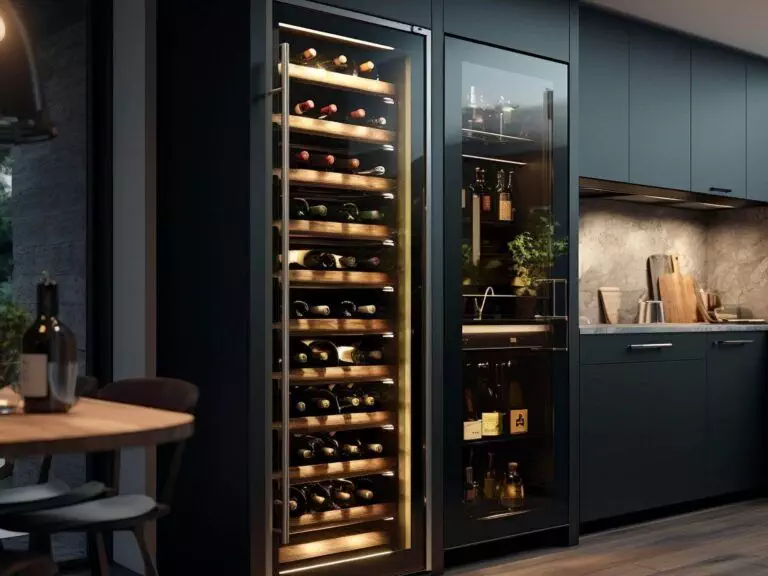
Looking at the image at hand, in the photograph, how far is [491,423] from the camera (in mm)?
4223

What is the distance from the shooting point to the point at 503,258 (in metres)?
4.27

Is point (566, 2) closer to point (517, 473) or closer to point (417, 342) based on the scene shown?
point (417, 342)

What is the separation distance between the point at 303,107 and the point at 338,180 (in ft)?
0.94

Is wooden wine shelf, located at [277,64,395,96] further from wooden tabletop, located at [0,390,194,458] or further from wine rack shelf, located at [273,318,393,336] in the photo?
wooden tabletop, located at [0,390,194,458]

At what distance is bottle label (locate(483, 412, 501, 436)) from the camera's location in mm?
4207

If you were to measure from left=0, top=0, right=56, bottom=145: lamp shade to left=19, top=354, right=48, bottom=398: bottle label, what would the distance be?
574mm

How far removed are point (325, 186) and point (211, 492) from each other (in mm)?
1156

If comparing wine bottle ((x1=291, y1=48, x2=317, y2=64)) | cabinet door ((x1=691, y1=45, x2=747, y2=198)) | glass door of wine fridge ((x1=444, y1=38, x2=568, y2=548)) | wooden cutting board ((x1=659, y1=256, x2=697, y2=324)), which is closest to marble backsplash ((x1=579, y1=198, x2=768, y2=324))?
wooden cutting board ((x1=659, y1=256, x2=697, y2=324))

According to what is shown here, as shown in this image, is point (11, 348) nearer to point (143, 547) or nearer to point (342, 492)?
point (143, 547)

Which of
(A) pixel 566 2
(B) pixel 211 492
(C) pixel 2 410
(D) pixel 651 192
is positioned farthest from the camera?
(D) pixel 651 192

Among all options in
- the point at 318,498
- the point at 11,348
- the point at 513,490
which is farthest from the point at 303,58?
the point at 513,490

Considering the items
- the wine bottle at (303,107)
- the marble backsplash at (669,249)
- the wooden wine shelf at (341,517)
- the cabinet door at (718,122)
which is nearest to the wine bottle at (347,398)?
the wooden wine shelf at (341,517)

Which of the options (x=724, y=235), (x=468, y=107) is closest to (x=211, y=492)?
(x=468, y=107)

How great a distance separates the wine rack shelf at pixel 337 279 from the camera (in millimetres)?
3572
